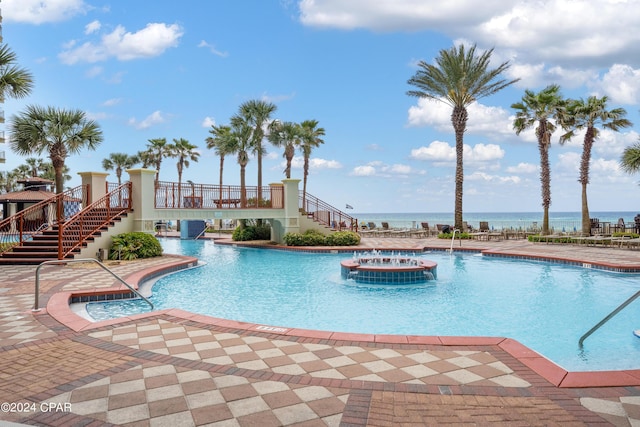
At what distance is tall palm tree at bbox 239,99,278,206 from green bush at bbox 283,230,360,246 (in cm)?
808

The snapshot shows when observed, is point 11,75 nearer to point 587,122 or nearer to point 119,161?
point 587,122

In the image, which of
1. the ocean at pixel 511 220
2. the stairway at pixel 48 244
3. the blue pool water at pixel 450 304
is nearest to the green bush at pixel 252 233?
the stairway at pixel 48 244

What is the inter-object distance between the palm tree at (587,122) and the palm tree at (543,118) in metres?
0.77

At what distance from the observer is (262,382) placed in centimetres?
423

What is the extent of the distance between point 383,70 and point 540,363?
2621cm

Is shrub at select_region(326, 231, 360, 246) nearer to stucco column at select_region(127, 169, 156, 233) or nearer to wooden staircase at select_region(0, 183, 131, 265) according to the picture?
stucco column at select_region(127, 169, 156, 233)

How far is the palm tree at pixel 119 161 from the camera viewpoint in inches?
1887

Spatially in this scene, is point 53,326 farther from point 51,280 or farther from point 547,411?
point 547,411

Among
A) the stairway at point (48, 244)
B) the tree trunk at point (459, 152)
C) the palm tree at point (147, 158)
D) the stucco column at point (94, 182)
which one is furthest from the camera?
the palm tree at point (147, 158)

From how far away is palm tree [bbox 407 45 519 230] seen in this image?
23.5 m

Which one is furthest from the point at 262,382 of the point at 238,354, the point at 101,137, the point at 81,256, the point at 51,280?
the point at 101,137

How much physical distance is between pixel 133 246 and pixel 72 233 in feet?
7.27

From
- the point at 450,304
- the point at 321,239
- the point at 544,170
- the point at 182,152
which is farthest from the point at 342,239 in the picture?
the point at 182,152

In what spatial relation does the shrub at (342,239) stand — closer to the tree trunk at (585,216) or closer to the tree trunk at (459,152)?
the tree trunk at (459,152)
